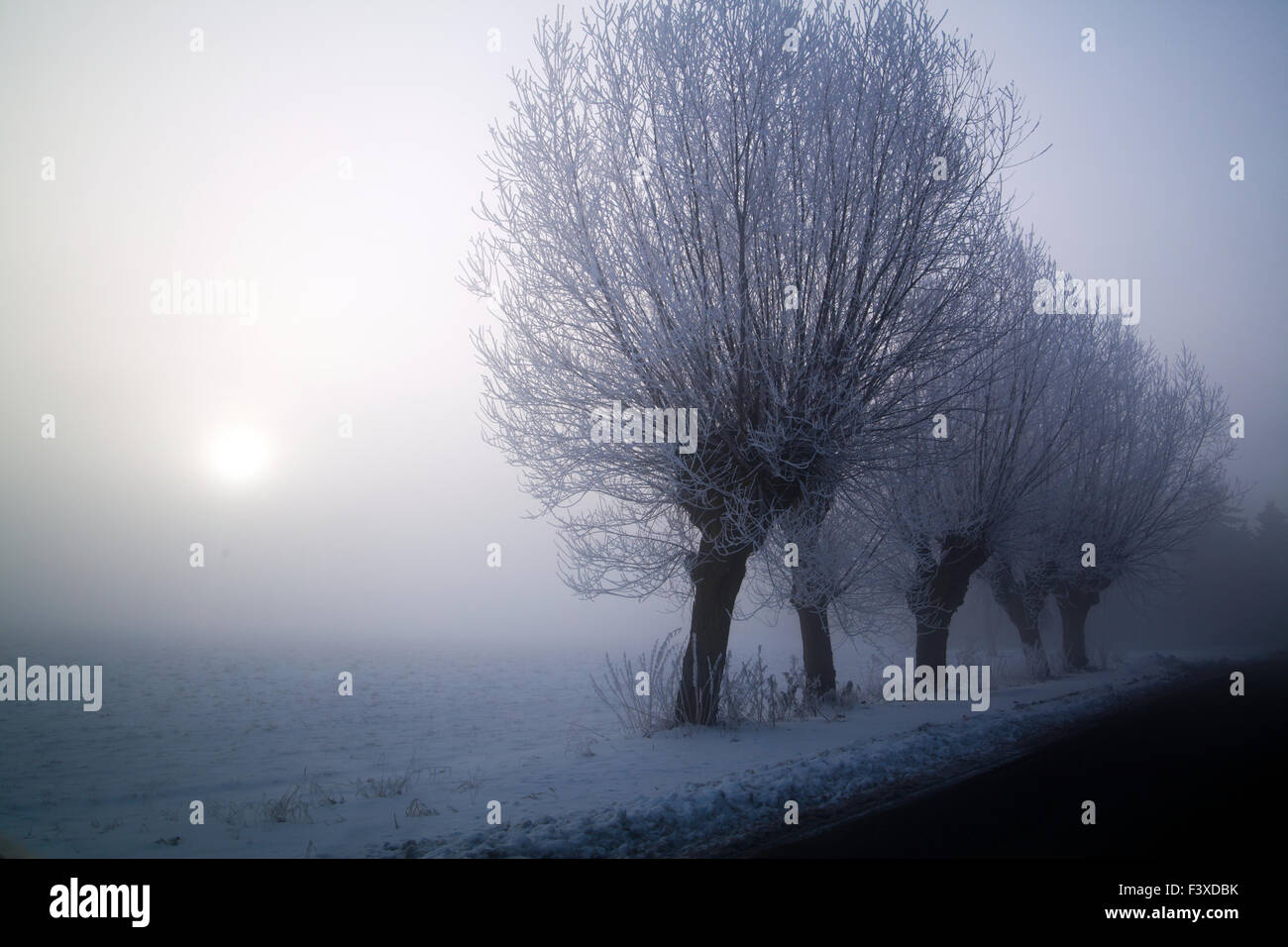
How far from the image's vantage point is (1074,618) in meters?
25.0

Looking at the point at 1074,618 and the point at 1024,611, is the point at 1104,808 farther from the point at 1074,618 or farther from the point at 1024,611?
the point at 1074,618

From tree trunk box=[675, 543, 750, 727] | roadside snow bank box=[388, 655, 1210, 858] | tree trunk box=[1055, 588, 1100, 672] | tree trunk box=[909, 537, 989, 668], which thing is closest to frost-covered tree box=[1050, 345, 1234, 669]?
tree trunk box=[1055, 588, 1100, 672]

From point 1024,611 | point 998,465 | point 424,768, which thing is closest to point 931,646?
point 998,465

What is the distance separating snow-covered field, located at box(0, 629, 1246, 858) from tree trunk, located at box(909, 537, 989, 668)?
1.66 metres

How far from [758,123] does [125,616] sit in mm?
61899

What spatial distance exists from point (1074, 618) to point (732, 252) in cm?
2313

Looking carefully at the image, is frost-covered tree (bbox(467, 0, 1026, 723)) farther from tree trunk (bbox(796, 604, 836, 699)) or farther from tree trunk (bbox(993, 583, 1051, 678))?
tree trunk (bbox(993, 583, 1051, 678))

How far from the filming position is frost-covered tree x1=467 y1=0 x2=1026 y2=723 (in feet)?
28.4

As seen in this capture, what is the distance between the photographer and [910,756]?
7848mm

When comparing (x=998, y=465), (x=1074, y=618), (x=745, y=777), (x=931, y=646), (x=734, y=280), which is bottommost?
(x=1074, y=618)

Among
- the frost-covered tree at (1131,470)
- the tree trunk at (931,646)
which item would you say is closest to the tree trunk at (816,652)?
the tree trunk at (931,646)

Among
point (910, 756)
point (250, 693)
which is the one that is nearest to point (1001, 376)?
point (910, 756)

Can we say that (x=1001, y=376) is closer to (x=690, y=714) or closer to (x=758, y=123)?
(x=758, y=123)

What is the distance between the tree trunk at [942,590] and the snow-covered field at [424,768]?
1.66m
